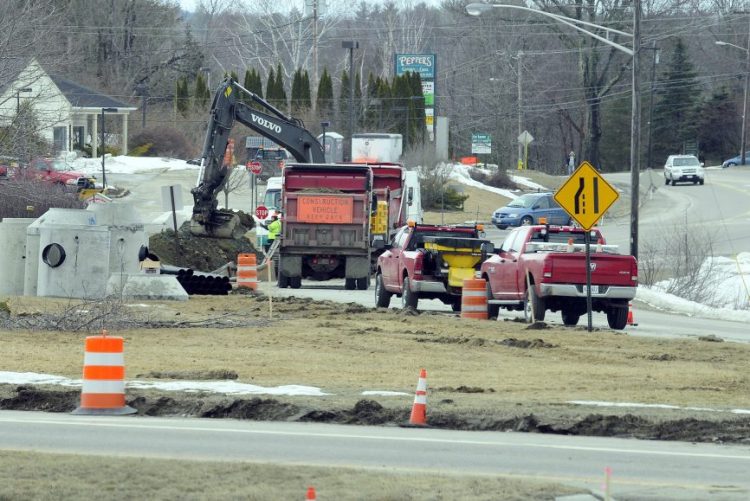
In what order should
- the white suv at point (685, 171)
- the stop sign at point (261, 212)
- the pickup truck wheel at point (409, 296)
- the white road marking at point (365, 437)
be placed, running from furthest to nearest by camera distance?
the white suv at point (685, 171) → the stop sign at point (261, 212) → the pickup truck wheel at point (409, 296) → the white road marking at point (365, 437)

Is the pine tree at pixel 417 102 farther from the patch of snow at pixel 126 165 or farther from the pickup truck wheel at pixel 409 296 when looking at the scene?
the pickup truck wheel at pixel 409 296

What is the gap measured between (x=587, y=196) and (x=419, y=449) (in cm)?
1202

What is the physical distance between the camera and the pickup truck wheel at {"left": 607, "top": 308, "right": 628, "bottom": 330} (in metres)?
24.9

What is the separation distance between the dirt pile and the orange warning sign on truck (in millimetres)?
5838

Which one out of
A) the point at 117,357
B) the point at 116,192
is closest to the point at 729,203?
the point at 116,192

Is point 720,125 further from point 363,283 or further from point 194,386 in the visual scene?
point 194,386

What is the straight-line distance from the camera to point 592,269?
78.3 feet

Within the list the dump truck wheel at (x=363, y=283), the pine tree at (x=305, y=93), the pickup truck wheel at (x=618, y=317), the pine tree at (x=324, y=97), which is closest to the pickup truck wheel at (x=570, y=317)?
the pickup truck wheel at (x=618, y=317)

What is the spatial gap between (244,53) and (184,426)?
107550 mm

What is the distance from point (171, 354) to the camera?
1906 cm

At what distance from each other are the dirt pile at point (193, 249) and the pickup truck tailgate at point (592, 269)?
54.7 feet

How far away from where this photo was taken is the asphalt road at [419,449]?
33.9ft

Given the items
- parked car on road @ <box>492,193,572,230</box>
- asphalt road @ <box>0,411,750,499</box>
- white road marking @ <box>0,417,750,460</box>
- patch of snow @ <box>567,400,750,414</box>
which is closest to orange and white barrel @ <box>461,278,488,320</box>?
patch of snow @ <box>567,400,750,414</box>

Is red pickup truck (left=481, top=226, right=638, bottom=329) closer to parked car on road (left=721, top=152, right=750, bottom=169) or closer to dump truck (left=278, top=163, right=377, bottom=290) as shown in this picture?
dump truck (left=278, top=163, right=377, bottom=290)
